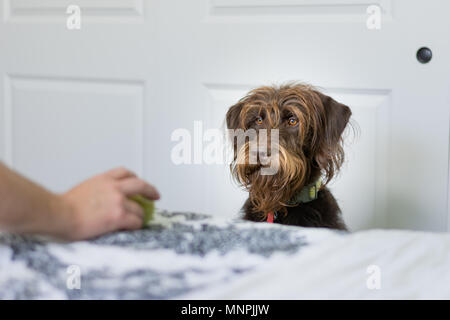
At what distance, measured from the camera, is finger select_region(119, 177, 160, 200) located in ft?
2.10

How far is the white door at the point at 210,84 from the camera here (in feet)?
6.59

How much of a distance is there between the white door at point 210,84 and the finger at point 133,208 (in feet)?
5.10

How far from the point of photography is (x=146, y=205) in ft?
2.20

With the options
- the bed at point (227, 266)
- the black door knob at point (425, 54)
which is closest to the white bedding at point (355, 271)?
the bed at point (227, 266)

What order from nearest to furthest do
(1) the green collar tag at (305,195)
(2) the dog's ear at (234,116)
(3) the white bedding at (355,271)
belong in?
(3) the white bedding at (355,271) < (1) the green collar tag at (305,195) < (2) the dog's ear at (234,116)

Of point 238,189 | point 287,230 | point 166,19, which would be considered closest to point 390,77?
point 238,189

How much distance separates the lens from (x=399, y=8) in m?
1.99

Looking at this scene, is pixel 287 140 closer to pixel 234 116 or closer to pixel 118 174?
pixel 234 116

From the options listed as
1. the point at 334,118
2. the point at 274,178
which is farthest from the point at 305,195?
the point at 334,118

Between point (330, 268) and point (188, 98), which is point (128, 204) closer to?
point (330, 268)

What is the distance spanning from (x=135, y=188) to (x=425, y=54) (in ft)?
5.16

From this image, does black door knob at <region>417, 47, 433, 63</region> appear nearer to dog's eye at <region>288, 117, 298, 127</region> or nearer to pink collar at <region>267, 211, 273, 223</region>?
dog's eye at <region>288, 117, 298, 127</region>

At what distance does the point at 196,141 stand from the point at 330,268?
1.75 meters

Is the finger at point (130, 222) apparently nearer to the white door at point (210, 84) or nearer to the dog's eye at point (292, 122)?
the dog's eye at point (292, 122)
